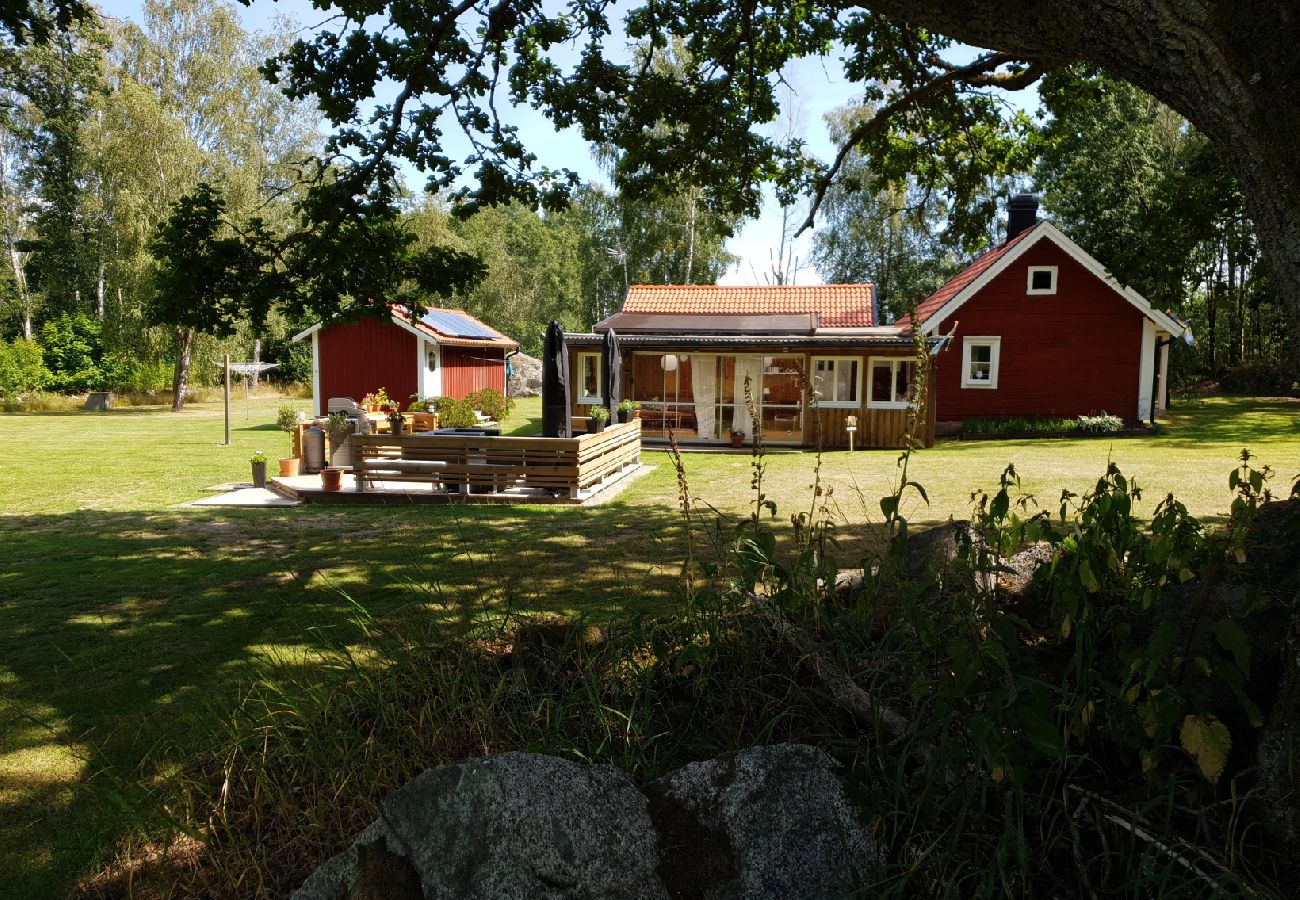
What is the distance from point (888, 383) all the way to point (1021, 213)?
957cm

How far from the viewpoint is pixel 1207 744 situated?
84.0 inches

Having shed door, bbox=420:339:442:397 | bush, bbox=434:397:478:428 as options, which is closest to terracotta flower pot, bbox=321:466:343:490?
bush, bbox=434:397:478:428

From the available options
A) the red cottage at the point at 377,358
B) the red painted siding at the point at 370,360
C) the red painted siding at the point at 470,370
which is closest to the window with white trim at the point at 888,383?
the red cottage at the point at 377,358

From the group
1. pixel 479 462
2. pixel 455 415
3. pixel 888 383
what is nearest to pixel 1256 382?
pixel 888 383

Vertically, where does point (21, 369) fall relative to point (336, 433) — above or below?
above

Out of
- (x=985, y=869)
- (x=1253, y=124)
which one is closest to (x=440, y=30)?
(x=1253, y=124)

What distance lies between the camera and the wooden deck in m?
12.8

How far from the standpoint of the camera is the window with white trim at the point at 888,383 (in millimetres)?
21844

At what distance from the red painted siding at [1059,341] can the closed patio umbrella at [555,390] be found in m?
13.9

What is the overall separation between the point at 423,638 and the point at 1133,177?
37.4 meters

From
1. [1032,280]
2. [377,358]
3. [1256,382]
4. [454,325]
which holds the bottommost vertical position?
[1256,382]

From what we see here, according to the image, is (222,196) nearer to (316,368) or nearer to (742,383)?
(316,368)

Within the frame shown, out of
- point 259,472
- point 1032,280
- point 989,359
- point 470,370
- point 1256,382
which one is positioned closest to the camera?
point 259,472

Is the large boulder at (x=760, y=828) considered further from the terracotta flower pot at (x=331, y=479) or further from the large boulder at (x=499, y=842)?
the terracotta flower pot at (x=331, y=479)
